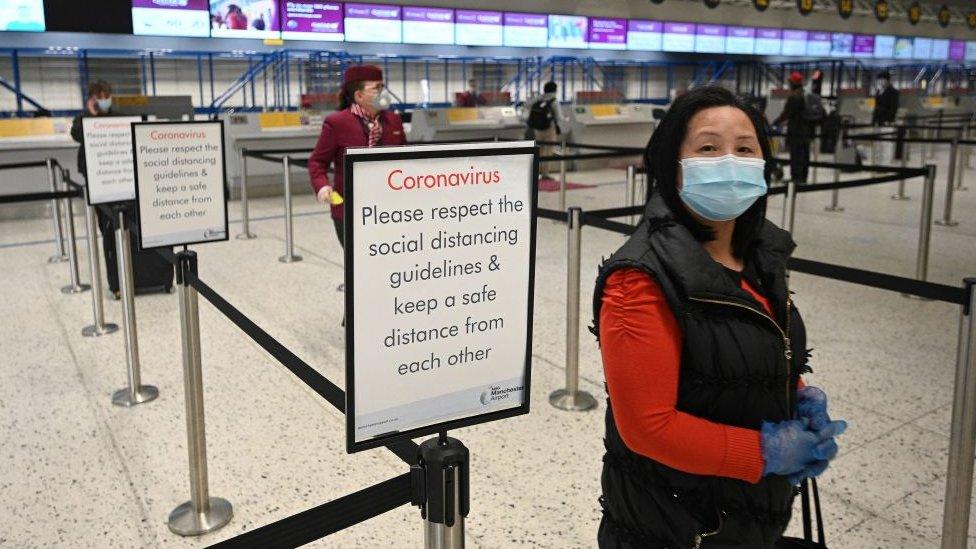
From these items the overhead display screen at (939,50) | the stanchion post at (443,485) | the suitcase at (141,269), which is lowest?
the suitcase at (141,269)

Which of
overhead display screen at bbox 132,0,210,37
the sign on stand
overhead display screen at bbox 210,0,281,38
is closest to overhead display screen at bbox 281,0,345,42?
overhead display screen at bbox 210,0,281,38

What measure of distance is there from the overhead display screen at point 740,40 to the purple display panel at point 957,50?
1018cm

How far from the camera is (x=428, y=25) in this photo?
15.6 metres

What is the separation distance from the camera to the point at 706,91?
1.50 meters

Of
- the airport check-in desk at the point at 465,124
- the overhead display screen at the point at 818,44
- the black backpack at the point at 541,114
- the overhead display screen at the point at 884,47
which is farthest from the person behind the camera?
the overhead display screen at the point at 884,47

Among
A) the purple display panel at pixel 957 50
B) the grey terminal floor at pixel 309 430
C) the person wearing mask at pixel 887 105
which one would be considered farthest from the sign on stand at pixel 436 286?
the purple display panel at pixel 957 50

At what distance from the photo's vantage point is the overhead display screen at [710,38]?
20391 millimetres

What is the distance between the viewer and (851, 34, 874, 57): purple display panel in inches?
941

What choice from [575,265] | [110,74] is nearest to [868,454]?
[575,265]

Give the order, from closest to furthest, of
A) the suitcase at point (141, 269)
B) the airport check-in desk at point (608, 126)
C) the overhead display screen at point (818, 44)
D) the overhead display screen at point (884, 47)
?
1. the suitcase at point (141, 269)
2. the airport check-in desk at point (608, 126)
3. the overhead display screen at point (818, 44)
4. the overhead display screen at point (884, 47)

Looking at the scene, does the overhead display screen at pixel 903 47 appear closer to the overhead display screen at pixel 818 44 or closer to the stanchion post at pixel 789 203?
the overhead display screen at pixel 818 44

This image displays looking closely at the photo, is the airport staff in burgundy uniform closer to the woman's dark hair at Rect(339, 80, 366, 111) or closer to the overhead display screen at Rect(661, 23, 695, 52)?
the woman's dark hair at Rect(339, 80, 366, 111)

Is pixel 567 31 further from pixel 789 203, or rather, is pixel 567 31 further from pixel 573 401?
pixel 573 401

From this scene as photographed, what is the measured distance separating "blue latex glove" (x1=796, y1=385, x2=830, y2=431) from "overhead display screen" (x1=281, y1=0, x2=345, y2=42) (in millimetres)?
13499
